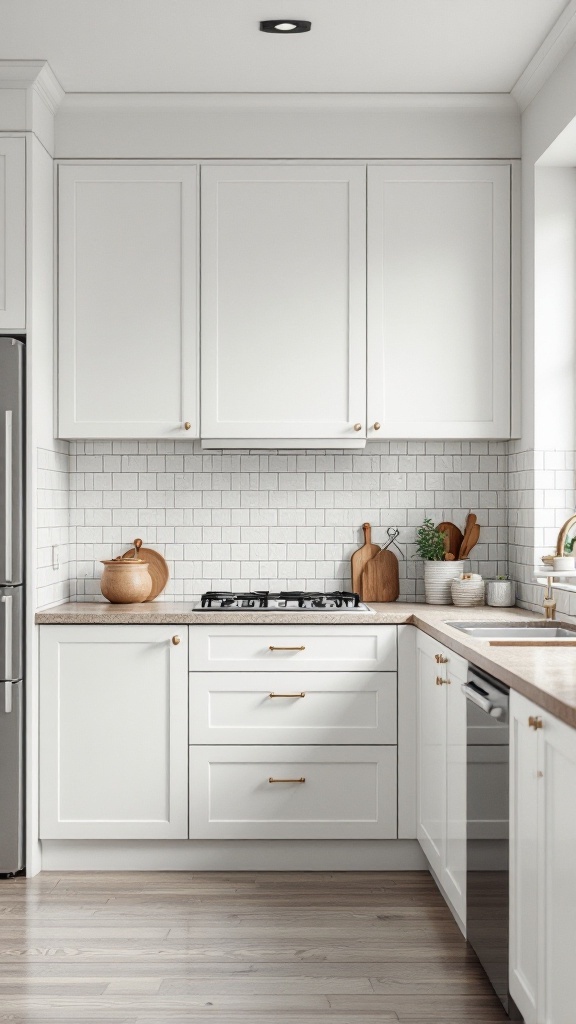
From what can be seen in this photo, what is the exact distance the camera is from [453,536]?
400 centimetres

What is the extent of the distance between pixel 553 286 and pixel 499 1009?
246 cm

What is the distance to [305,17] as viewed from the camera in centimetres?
307

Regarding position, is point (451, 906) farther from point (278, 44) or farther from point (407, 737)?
point (278, 44)

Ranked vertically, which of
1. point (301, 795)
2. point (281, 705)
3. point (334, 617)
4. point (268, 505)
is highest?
point (268, 505)

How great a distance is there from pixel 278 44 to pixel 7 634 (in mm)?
2233

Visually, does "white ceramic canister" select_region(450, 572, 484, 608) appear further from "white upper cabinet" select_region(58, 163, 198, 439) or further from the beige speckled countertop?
"white upper cabinet" select_region(58, 163, 198, 439)

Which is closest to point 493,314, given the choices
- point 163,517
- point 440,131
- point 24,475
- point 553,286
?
point 553,286

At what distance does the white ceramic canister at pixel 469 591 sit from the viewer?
3.76 metres

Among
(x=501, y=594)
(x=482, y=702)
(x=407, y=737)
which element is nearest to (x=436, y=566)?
(x=501, y=594)

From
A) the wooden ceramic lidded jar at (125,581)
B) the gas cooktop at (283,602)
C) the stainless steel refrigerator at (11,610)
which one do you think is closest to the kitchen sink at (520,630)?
the gas cooktop at (283,602)

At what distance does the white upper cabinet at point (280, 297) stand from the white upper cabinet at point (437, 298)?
9 cm

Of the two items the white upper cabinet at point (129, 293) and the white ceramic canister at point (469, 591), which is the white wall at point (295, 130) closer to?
the white upper cabinet at point (129, 293)

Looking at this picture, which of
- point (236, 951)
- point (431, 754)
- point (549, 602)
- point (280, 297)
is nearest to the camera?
point (236, 951)

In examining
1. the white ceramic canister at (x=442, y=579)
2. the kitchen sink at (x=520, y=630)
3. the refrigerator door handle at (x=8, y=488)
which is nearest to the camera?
the kitchen sink at (x=520, y=630)
